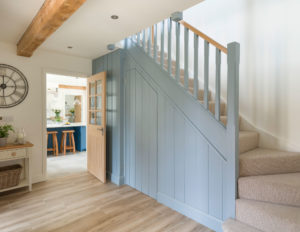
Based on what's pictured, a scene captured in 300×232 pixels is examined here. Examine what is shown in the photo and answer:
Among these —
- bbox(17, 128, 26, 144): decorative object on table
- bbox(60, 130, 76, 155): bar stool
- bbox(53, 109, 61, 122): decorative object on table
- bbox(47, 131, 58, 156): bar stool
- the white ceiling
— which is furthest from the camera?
bbox(53, 109, 61, 122): decorative object on table

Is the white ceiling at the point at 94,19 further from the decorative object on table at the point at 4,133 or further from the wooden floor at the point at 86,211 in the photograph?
the wooden floor at the point at 86,211

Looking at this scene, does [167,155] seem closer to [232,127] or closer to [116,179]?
[232,127]

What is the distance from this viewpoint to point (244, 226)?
5.79 feet

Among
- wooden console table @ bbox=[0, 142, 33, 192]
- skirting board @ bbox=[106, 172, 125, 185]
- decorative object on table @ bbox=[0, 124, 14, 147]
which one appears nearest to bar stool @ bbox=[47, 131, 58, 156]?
wooden console table @ bbox=[0, 142, 33, 192]

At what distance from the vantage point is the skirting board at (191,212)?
2074mm

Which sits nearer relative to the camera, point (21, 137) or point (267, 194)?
point (267, 194)

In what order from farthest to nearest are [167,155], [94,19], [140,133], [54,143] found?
[54,143]
[140,133]
[167,155]
[94,19]

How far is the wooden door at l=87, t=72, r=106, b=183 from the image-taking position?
3.40 m

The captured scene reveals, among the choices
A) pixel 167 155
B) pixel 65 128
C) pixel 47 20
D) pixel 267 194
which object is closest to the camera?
pixel 267 194

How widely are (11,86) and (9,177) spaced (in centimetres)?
152

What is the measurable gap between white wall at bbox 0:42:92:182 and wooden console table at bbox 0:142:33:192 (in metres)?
0.34

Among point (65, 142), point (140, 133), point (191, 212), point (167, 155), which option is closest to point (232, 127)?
point (167, 155)

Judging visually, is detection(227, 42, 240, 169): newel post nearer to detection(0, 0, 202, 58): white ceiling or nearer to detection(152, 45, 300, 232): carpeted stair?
detection(152, 45, 300, 232): carpeted stair

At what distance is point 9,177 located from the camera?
Result: 2906 millimetres
